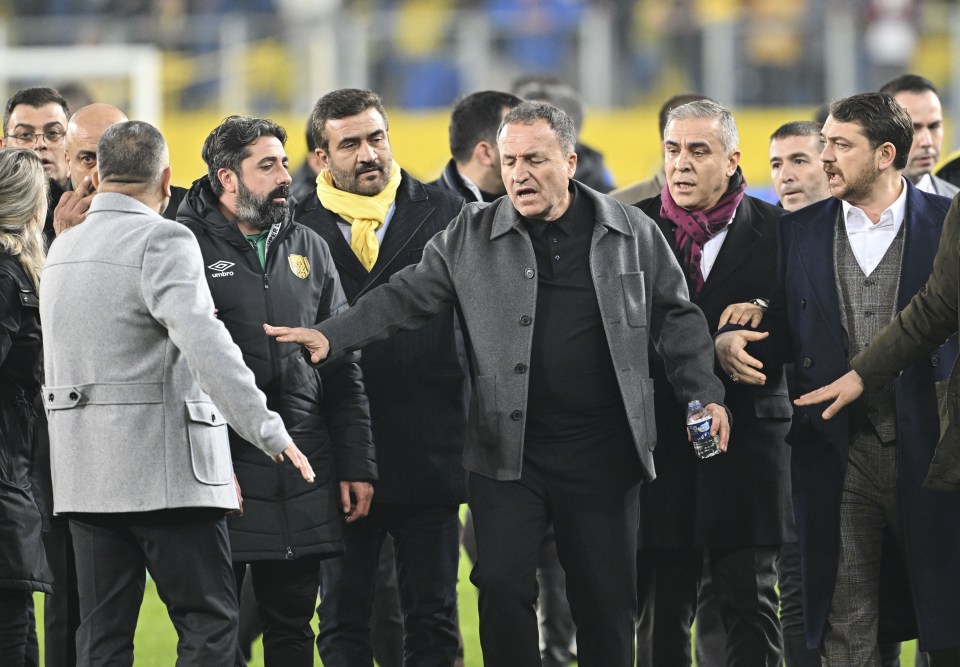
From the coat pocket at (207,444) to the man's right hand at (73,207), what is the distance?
1235mm

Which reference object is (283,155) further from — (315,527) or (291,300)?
(315,527)

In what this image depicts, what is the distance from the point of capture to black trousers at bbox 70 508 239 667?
4785 mm

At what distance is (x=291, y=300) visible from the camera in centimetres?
533

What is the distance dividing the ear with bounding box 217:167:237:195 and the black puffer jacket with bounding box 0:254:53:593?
0.71m

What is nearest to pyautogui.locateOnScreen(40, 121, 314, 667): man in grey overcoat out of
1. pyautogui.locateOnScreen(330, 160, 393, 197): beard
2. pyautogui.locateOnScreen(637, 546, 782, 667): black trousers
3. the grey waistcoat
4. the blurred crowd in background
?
pyautogui.locateOnScreen(330, 160, 393, 197): beard

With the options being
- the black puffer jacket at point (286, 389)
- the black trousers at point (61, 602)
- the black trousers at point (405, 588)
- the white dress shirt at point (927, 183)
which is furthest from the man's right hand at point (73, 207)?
the white dress shirt at point (927, 183)

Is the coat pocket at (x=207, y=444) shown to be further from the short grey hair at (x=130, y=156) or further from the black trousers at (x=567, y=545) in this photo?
the black trousers at (x=567, y=545)

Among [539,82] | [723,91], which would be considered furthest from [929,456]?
[723,91]

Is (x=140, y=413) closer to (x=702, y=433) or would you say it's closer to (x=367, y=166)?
(x=367, y=166)

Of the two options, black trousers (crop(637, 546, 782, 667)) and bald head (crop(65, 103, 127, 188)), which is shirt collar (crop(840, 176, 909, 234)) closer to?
black trousers (crop(637, 546, 782, 667))

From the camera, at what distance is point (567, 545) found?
17.3ft

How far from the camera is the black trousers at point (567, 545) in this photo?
517cm

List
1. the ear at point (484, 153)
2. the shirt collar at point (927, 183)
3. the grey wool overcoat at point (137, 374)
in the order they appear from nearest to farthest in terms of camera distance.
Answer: the grey wool overcoat at point (137, 374) → the shirt collar at point (927, 183) → the ear at point (484, 153)

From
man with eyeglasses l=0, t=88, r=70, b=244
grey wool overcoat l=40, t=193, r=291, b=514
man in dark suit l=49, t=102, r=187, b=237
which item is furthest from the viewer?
man with eyeglasses l=0, t=88, r=70, b=244
